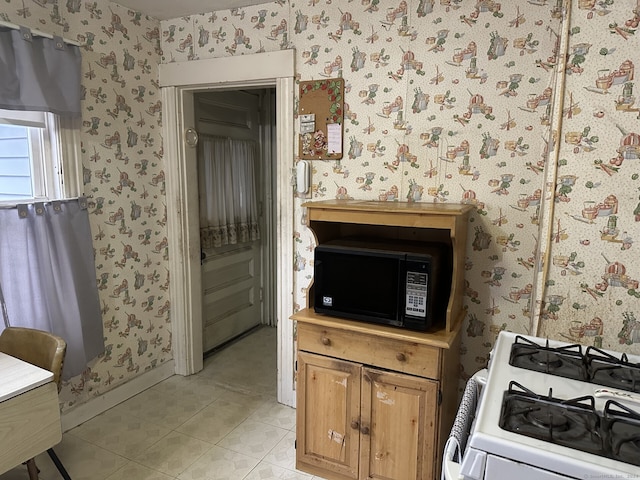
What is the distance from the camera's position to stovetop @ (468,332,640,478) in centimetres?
100

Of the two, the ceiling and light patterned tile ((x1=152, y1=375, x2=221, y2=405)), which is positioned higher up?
the ceiling

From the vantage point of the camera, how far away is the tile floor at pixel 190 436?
2.14 metres

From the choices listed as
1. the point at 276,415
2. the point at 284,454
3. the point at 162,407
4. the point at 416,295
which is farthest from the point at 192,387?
the point at 416,295

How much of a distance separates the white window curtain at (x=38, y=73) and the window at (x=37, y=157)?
0.13 m

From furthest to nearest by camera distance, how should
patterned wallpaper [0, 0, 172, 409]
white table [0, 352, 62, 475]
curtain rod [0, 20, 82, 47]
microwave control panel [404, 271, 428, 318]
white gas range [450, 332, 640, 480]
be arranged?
patterned wallpaper [0, 0, 172, 409], curtain rod [0, 20, 82, 47], microwave control panel [404, 271, 428, 318], white table [0, 352, 62, 475], white gas range [450, 332, 640, 480]

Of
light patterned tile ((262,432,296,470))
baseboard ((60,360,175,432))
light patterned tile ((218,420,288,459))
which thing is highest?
baseboard ((60,360,175,432))

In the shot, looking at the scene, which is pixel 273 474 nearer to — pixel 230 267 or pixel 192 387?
pixel 192 387

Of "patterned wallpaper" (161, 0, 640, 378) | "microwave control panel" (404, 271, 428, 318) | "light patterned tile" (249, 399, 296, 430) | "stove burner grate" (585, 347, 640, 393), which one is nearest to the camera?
"stove burner grate" (585, 347, 640, 393)

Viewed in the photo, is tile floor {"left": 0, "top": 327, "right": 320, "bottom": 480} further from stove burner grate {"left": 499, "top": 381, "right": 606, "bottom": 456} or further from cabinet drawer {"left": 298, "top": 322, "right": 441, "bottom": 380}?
stove burner grate {"left": 499, "top": 381, "right": 606, "bottom": 456}

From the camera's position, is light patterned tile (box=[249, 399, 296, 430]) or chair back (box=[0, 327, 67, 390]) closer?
chair back (box=[0, 327, 67, 390])

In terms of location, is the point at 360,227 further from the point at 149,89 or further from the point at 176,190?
the point at 149,89

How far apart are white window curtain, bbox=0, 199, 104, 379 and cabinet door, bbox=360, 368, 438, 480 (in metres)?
1.59

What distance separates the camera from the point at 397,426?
74.0 inches

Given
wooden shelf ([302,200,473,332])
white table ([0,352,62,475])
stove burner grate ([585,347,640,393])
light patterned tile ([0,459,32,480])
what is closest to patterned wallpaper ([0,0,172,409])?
light patterned tile ([0,459,32,480])
